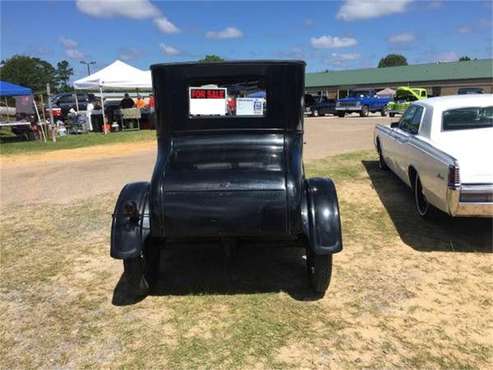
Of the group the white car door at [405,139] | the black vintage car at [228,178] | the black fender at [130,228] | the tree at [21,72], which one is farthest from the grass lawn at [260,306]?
the tree at [21,72]

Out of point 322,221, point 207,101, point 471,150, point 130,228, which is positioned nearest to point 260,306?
point 322,221

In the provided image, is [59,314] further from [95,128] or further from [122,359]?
[95,128]

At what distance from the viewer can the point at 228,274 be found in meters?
4.48

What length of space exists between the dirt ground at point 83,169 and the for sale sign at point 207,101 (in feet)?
13.9

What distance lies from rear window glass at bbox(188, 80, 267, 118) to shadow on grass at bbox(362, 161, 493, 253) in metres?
2.33

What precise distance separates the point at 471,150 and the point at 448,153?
0.40 metres

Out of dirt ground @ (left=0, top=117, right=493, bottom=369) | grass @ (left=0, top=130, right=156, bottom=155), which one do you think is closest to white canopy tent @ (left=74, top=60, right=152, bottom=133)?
grass @ (left=0, top=130, right=156, bottom=155)

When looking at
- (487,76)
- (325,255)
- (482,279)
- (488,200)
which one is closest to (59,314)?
(325,255)

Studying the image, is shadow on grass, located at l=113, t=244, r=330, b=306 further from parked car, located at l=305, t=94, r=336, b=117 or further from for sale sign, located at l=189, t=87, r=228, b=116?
parked car, located at l=305, t=94, r=336, b=117

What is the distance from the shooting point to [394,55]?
435 feet

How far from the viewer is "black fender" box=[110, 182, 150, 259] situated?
3.85 m

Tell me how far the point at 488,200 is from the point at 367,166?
5338 millimetres

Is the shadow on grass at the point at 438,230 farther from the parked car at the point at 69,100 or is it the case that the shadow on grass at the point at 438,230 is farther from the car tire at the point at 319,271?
the parked car at the point at 69,100

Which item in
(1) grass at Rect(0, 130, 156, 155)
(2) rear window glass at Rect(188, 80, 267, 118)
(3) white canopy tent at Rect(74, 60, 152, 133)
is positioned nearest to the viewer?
(2) rear window glass at Rect(188, 80, 267, 118)
